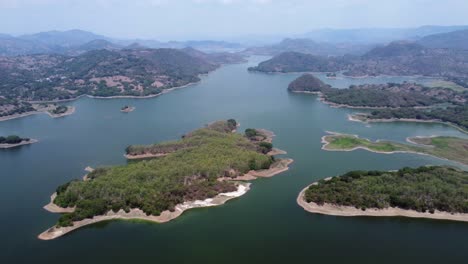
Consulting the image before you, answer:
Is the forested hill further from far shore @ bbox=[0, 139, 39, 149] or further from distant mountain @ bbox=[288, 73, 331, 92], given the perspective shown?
distant mountain @ bbox=[288, 73, 331, 92]

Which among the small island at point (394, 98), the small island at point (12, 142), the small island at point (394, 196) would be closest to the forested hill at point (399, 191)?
the small island at point (394, 196)

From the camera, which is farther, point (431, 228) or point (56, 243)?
point (431, 228)

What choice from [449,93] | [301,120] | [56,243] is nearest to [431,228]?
[56,243]

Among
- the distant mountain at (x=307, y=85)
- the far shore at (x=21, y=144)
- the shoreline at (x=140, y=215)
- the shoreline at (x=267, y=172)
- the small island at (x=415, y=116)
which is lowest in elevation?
the far shore at (x=21, y=144)

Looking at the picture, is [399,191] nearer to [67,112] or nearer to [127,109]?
[127,109]

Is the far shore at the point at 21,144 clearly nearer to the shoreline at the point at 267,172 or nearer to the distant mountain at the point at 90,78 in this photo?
the shoreline at the point at 267,172

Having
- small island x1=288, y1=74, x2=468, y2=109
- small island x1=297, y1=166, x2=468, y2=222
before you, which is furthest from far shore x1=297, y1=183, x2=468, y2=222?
small island x1=288, y1=74, x2=468, y2=109

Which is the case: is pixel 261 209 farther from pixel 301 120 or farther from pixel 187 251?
pixel 301 120

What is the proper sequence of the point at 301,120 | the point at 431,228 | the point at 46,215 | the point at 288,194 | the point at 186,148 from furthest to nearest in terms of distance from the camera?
the point at 301,120, the point at 186,148, the point at 288,194, the point at 46,215, the point at 431,228
